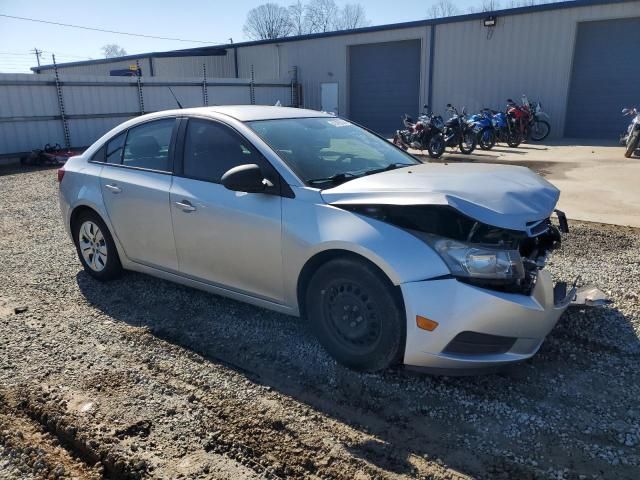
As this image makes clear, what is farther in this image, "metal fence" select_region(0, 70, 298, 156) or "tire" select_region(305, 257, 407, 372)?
"metal fence" select_region(0, 70, 298, 156)

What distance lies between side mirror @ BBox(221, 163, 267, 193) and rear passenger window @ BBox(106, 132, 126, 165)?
167 centimetres

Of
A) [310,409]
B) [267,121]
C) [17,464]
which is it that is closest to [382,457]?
[310,409]

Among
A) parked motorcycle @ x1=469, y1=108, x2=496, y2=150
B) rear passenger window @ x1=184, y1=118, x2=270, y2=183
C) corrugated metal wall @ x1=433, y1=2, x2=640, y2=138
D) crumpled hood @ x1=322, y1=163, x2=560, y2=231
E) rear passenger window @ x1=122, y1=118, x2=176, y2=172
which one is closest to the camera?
crumpled hood @ x1=322, y1=163, x2=560, y2=231

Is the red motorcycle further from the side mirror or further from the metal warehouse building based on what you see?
the side mirror

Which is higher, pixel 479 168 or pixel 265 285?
pixel 479 168

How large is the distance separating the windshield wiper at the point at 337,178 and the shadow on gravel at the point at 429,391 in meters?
1.13

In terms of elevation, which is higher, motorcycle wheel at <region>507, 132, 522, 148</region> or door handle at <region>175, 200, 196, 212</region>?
door handle at <region>175, 200, 196, 212</region>

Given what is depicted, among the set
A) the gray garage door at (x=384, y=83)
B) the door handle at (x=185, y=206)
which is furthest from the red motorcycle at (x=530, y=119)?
the door handle at (x=185, y=206)

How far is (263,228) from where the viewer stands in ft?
11.2

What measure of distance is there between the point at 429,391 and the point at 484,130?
13033 millimetres

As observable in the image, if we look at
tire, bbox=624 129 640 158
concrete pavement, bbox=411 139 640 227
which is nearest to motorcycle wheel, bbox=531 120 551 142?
concrete pavement, bbox=411 139 640 227

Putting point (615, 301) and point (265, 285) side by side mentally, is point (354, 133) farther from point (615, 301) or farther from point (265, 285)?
point (615, 301)

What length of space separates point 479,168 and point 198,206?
6.88 ft

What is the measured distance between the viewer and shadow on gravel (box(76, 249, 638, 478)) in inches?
98.3
